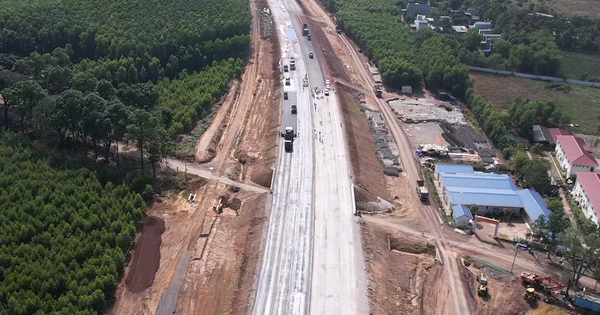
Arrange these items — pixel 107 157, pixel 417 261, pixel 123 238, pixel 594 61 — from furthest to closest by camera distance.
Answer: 1. pixel 594 61
2. pixel 107 157
3. pixel 417 261
4. pixel 123 238

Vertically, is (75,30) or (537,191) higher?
(75,30)

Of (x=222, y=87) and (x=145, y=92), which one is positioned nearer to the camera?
(x=145, y=92)

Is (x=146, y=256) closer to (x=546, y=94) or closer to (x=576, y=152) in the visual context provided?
(x=576, y=152)

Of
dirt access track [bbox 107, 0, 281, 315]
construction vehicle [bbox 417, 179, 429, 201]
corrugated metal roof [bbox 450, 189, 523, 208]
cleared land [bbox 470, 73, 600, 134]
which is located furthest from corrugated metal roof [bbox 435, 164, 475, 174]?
cleared land [bbox 470, 73, 600, 134]

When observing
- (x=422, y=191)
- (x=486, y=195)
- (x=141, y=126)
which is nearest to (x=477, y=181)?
(x=486, y=195)

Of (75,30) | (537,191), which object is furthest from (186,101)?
(537,191)

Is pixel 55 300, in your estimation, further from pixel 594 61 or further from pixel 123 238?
pixel 594 61

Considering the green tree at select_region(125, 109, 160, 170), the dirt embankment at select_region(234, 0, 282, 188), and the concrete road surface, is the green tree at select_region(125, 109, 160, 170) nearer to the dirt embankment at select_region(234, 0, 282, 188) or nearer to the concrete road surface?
the dirt embankment at select_region(234, 0, 282, 188)
